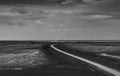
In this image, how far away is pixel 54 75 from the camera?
508 inches

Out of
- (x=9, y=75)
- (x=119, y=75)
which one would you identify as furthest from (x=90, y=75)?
(x=9, y=75)

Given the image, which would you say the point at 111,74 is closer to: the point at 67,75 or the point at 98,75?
the point at 98,75

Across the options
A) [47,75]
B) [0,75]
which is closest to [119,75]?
[47,75]

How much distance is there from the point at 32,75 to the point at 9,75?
0.93 m

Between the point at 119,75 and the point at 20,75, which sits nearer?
the point at 119,75

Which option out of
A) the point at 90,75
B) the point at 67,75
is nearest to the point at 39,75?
the point at 67,75

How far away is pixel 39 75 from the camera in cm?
1292

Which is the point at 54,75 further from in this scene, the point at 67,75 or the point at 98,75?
the point at 98,75

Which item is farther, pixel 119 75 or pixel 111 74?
pixel 111 74

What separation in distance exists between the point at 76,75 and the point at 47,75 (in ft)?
3.75

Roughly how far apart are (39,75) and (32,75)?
30 cm

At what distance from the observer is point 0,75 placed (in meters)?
13.1

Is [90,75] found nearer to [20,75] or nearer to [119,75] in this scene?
[119,75]

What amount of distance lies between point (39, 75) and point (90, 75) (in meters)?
2.02
